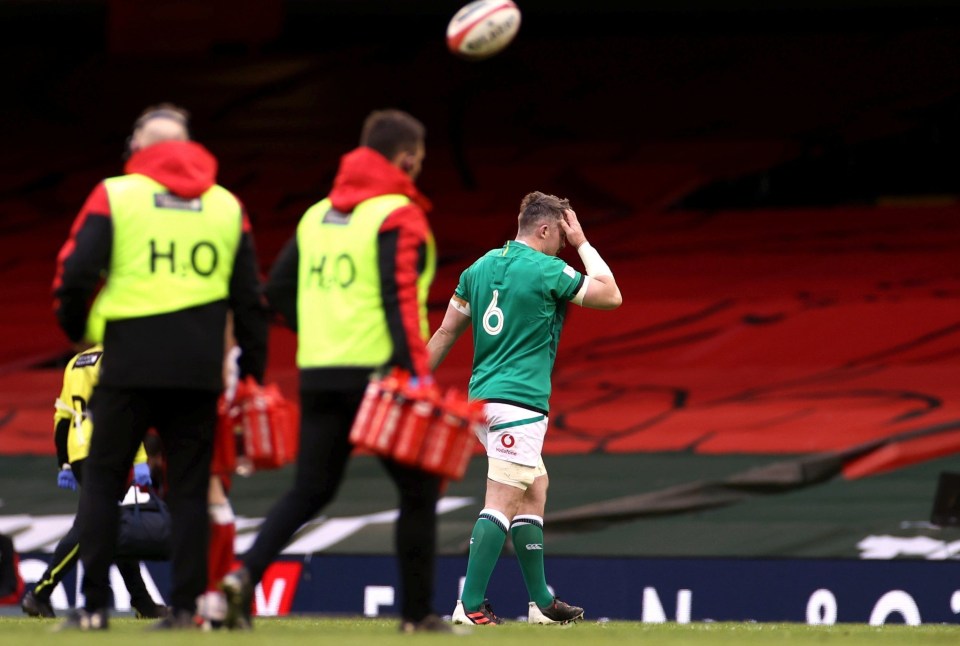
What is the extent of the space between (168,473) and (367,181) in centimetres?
115

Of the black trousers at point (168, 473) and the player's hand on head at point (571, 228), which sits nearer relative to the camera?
the black trousers at point (168, 473)

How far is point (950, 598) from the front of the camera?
28.5ft

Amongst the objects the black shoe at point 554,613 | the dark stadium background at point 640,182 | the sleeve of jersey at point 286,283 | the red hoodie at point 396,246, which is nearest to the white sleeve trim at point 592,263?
the black shoe at point 554,613

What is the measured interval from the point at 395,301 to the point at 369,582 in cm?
483

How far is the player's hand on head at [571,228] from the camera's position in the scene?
662cm

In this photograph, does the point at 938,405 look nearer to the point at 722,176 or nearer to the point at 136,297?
the point at 722,176

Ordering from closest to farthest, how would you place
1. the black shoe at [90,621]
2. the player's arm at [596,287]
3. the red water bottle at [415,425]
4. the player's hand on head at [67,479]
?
1. the red water bottle at [415,425]
2. the black shoe at [90,621]
3. the player's arm at [596,287]
4. the player's hand on head at [67,479]

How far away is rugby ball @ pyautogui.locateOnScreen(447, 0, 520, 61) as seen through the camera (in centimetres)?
820

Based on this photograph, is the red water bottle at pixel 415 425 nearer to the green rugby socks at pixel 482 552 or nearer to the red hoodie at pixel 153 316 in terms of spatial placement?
the red hoodie at pixel 153 316

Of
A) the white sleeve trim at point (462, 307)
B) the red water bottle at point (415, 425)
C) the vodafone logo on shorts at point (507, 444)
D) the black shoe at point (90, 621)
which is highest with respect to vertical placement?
the white sleeve trim at point (462, 307)

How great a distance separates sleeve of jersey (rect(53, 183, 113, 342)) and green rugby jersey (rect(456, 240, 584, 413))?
80.6 inches

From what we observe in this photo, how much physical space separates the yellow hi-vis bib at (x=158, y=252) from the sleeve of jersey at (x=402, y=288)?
586 millimetres

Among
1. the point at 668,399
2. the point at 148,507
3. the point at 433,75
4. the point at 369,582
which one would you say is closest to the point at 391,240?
the point at 148,507

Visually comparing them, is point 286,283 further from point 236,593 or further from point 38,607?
point 38,607
